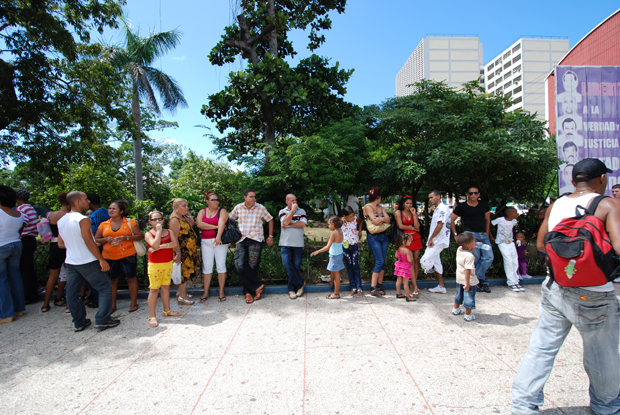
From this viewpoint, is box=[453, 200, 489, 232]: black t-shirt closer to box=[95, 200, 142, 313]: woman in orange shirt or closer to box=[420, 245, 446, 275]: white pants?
box=[420, 245, 446, 275]: white pants

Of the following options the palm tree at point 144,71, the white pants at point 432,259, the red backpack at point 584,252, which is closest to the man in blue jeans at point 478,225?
the white pants at point 432,259

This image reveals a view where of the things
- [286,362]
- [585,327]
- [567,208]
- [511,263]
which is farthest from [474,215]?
[286,362]

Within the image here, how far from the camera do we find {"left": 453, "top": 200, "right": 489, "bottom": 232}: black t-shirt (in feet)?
17.1

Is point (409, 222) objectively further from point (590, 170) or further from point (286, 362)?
point (286, 362)

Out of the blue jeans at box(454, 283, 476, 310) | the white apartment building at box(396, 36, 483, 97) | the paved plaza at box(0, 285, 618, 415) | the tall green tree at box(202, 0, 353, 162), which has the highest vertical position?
the white apartment building at box(396, 36, 483, 97)

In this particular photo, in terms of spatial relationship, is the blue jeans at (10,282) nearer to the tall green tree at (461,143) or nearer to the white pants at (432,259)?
the white pants at (432,259)

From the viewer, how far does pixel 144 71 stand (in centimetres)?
1884

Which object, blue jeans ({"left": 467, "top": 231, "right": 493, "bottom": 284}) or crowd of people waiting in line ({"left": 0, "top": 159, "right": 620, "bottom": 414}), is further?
blue jeans ({"left": 467, "top": 231, "right": 493, "bottom": 284})

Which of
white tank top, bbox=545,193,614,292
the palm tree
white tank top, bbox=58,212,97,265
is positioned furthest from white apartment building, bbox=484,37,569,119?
white tank top, bbox=58,212,97,265

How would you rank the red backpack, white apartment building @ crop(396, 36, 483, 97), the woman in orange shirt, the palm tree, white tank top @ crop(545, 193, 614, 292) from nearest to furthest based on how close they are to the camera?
the red backpack < white tank top @ crop(545, 193, 614, 292) < the woman in orange shirt < the palm tree < white apartment building @ crop(396, 36, 483, 97)

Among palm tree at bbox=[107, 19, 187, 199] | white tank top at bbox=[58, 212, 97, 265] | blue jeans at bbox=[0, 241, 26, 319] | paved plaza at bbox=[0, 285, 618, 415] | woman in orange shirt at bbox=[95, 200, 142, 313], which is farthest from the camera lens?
palm tree at bbox=[107, 19, 187, 199]

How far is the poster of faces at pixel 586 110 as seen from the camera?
7.04 m

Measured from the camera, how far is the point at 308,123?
27.2 ft

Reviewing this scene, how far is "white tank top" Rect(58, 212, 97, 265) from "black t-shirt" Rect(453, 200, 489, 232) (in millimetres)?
5646
